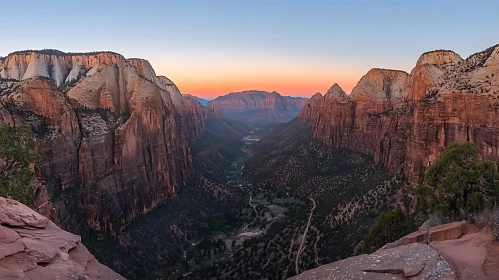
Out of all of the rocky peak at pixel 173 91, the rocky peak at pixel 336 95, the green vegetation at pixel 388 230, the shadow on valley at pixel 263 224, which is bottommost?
the shadow on valley at pixel 263 224

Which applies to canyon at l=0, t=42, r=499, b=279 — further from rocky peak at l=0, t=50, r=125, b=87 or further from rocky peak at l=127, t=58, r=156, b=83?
rocky peak at l=0, t=50, r=125, b=87

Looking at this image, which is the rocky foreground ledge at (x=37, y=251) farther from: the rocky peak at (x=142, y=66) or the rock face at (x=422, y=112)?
the rocky peak at (x=142, y=66)

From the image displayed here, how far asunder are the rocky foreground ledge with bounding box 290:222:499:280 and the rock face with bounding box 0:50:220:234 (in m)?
25.1

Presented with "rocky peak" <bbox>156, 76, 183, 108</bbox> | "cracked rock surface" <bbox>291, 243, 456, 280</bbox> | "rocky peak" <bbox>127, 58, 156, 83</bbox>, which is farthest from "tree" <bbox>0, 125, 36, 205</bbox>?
"rocky peak" <bbox>156, 76, 183, 108</bbox>

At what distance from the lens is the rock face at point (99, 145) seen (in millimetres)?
37719

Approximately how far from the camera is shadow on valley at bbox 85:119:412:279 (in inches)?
1594

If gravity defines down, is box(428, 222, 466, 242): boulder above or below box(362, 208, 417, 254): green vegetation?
above

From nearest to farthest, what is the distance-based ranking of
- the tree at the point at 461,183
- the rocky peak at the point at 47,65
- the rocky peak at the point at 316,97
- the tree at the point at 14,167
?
1. the tree at the point at 461,183
2. the tree at the point at 14,167
3. the rocky peak at the point at 47,65
4. the rocky peak at the point at 316,97

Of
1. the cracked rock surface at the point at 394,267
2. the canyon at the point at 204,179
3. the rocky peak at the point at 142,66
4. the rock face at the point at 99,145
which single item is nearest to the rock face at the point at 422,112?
the canyon at the point at 204,179

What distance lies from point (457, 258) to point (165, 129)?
2271 inches

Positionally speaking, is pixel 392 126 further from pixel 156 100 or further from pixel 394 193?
pixel 156 100

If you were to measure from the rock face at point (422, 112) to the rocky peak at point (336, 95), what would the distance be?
0.27 meters

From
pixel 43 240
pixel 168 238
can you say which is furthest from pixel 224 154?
pixel 43 240

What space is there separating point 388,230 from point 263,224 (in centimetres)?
3490
